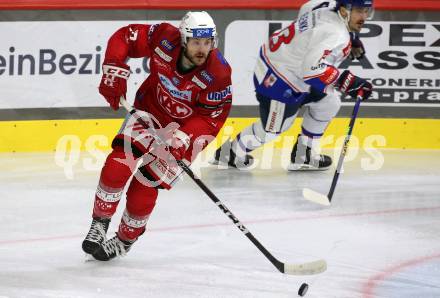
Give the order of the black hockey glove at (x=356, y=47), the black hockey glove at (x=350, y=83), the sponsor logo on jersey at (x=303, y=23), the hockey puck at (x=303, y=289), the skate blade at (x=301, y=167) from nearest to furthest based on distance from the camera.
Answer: the hockey puck at (x=303, y=289) → the black hockey glove at (x=350, y=83) → the sponsor logo on jersey at (x=303, y=23) → the black hockey glove at (x=356, y=47) → the skate blade at (x=301, y=167)

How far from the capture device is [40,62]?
647 centimetres

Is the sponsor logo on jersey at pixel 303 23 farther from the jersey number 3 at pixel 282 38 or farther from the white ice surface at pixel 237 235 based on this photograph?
the white ice surface at pixel 237 235

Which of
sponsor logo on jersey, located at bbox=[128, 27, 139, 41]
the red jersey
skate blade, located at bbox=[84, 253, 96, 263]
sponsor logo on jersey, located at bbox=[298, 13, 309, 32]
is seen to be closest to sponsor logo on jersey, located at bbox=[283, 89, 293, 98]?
sponsor logo on jersey, located at bbox=[298, 13, 309, 32]

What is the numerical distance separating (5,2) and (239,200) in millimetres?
1910

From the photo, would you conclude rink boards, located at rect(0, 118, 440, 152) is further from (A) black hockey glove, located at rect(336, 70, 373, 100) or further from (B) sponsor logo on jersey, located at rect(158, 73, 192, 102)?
(B) sponsor logo on jersey, located at rect(158, 73, 192, 102)

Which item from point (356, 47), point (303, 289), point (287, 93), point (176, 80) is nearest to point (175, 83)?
point (176, 80)

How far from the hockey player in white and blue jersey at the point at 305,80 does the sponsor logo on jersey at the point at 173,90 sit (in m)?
1.42

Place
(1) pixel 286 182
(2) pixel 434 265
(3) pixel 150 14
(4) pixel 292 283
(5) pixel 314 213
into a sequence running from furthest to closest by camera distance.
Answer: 1. (3) pixel 150 14
2. (1) pixel 286 182
3. (5) pixel 314 213
4. (2) pixel 434 265
5. (4) pixel 292 283

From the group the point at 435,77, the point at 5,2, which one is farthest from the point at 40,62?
the point at 435,77

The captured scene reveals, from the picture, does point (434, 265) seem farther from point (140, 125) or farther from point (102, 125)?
point (102, 125)

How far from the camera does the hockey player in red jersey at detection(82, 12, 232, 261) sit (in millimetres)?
4266

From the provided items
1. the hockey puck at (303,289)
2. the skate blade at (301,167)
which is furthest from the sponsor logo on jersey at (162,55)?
the skate blade at (301,167)

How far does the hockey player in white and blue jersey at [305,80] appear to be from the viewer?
226 inches

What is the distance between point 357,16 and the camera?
18.8 feet
